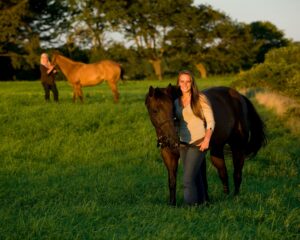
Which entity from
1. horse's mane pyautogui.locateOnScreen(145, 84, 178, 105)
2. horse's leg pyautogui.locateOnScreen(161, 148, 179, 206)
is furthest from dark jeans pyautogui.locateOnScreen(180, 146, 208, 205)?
horse's mane pyautogui.locateOnScreen(145, 84, 178, 105)

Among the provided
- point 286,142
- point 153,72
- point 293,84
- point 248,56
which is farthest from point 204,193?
point 248,56

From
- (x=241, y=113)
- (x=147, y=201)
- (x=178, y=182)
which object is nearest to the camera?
(x=147, y=201)

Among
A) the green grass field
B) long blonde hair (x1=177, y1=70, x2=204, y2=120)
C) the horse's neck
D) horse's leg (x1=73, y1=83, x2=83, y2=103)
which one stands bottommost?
the green grass field

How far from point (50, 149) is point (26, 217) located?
655cm

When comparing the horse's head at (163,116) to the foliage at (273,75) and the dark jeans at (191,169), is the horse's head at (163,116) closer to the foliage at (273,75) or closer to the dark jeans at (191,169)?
the dark jeans at (191,169)

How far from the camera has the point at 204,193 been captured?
7.46m

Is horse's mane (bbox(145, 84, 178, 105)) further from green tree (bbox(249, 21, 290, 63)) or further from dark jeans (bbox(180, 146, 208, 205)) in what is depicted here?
green tree (bbox(249, 21, 290, 63))

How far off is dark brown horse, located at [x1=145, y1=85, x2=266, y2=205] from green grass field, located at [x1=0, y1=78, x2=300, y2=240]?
0.51 metres

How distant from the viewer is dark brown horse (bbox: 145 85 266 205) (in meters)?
6.57

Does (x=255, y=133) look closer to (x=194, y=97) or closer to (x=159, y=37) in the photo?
(x=194, y=97)

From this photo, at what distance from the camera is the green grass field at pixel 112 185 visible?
5945 millimetres

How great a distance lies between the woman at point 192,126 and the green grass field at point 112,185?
1.63 ft

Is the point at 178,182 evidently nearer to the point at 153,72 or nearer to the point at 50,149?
the point at 50,149

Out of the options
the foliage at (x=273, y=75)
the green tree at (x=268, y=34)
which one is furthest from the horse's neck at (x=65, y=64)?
the green tree at (x=268, y=34)
